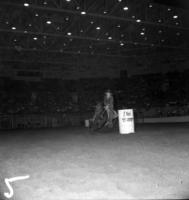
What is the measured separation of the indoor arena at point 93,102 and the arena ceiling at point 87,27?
0.11 m

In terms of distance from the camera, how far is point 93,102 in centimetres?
4300

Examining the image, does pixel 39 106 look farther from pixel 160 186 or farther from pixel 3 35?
pixel 160 186

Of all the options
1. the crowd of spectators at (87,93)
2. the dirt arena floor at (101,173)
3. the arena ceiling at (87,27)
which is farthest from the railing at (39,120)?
the dirt arena floor at (101,173)

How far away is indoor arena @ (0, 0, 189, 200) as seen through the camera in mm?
7016

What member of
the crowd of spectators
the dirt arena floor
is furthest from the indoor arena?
the crowd of spectators

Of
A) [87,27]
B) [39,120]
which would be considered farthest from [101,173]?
[87,27]

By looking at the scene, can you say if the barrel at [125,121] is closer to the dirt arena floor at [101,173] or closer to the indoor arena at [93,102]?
the indoor arena at [93,102]

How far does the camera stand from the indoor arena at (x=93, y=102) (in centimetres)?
702

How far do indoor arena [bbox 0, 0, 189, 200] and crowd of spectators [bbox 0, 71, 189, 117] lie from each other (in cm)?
14

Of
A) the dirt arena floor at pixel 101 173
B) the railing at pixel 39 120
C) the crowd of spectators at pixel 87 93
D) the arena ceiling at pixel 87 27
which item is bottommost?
the dirt arena floor at pixel 101 173

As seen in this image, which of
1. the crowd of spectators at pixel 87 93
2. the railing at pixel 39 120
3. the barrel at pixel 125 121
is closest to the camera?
the barrel at pixel 125 121

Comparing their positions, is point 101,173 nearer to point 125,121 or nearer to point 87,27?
point 125,121

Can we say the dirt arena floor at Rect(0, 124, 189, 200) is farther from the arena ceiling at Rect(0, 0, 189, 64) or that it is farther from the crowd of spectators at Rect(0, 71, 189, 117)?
the crowd of spectators at Rect(0, 71, 189, 117)

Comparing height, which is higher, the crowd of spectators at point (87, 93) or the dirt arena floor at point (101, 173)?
the crowd of spectators at point (87, 93)
